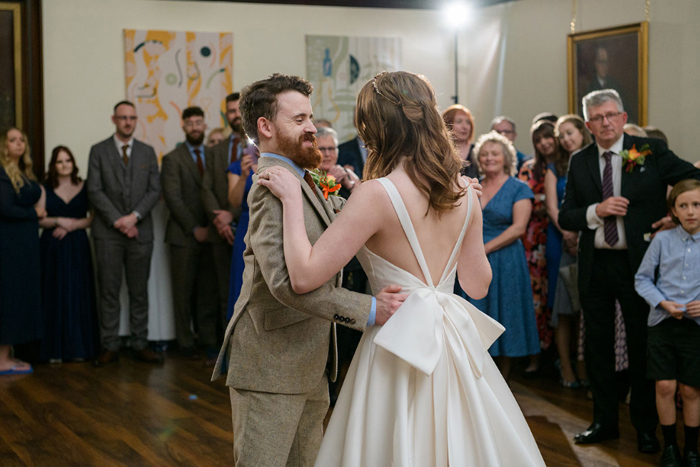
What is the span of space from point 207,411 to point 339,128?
3731mm

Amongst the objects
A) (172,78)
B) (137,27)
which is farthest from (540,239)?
(137,27)

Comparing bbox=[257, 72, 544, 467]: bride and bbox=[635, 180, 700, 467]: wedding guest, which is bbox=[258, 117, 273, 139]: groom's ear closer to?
bbox=[257, 72, 544, 467]: bride

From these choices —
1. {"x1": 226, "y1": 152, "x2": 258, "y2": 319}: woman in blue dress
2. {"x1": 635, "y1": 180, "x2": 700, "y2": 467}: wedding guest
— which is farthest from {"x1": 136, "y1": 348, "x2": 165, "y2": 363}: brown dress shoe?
{"x1": 635, "y1": 180, "x2": 700, "y2": 467}: wedding guest

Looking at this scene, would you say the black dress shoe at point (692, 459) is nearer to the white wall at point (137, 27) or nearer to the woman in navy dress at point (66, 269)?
the woman in navy dress at point (66, 269)

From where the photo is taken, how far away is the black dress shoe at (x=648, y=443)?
12.6 feet

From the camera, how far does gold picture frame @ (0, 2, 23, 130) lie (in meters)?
6.64

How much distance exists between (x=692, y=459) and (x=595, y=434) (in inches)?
21.9

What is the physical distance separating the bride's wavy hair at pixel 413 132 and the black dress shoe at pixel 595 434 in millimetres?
2475

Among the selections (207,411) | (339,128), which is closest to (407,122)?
(207,411)

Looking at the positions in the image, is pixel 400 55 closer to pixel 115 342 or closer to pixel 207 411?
pixel 115 342

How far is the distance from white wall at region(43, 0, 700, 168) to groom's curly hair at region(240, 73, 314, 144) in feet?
15.6

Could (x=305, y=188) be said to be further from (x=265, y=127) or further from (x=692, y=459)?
(x=692, y=459)

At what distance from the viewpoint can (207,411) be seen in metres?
4.64

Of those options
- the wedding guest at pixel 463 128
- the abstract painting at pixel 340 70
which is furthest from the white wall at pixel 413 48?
the wedding guest at pixel 463 128
